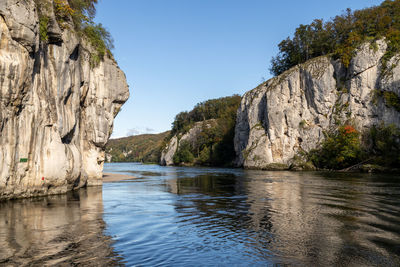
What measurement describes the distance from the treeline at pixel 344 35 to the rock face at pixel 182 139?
127ft

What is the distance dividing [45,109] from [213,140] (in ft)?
313

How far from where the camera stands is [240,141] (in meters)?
88.6

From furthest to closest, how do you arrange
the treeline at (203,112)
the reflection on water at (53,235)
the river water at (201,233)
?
the treeline at (203,112), the river water at (201,233), the reflection on water at (53,235)

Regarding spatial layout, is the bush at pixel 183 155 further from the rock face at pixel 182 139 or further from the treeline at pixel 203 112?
the treeline at pixel 203 112

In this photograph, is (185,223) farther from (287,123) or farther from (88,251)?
(287,123)

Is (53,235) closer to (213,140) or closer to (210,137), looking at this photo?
(213,140)

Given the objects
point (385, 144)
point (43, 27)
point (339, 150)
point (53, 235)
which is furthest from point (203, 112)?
point (53, 235)

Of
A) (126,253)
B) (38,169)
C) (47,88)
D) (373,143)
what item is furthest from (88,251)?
(373,143)

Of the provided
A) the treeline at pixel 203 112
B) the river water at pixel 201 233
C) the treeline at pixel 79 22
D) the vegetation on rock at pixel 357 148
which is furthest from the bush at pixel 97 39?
the treeline at pixel 203 112

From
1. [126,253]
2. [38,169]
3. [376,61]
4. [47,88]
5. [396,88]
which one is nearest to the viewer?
[126,253]

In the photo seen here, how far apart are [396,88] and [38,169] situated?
188 feet

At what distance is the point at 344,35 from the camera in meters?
72.9

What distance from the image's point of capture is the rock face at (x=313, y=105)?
5853 centimetres

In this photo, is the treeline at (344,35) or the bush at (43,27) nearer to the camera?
the bush at (43,27)
